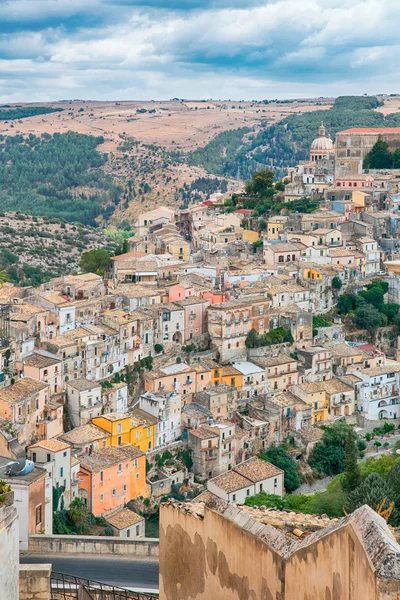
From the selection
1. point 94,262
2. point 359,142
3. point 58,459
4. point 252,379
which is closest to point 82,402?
point 58,459

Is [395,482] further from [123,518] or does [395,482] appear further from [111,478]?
[111,478]

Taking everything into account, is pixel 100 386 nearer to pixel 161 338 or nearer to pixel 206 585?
pixel 161 338

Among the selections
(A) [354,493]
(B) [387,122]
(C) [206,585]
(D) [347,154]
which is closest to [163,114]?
(B) [387,122]

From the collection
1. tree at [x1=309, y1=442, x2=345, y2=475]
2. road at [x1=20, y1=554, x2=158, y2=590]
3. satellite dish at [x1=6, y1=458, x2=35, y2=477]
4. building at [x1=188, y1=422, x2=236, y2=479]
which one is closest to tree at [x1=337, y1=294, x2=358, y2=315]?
tree at [x1=309, y1=442, x2=345, y2=475]

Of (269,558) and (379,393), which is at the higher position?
(269,558)

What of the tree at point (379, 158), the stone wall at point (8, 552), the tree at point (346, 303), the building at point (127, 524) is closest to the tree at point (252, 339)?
the tree at point (346, 303)

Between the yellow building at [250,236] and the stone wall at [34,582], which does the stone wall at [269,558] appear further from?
the yellow building at [250,236]
